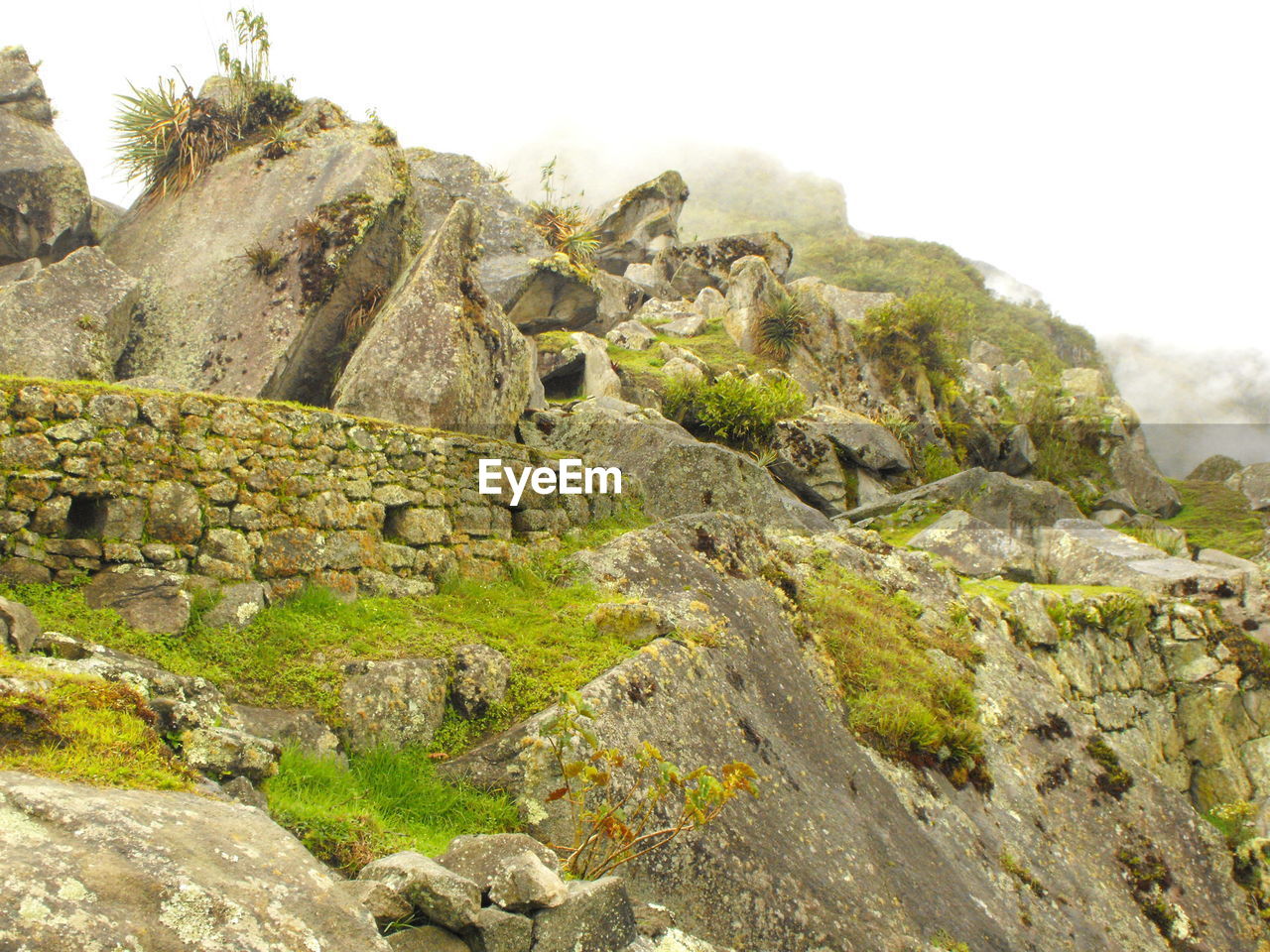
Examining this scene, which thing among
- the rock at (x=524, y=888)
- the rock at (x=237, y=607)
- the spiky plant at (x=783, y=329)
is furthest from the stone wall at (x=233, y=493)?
the spiky plant at (x=783, y=329)

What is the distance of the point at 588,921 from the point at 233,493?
14.8 ft

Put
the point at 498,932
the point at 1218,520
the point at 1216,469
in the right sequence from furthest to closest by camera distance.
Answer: the point at 1216,469 → the point at 1218,520 → the point at 498,932

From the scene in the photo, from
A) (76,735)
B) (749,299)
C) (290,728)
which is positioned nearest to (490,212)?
(749,299)

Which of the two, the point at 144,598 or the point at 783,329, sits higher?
the point at 783,329

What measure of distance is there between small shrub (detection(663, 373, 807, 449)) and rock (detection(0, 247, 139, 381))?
11.0 meters

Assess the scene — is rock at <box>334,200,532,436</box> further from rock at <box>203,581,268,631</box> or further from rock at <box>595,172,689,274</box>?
rock at <box>595,172,689,274</box>

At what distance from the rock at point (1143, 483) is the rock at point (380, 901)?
32.1m

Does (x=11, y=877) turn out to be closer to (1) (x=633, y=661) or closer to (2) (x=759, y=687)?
(1) (x=633, y=661)

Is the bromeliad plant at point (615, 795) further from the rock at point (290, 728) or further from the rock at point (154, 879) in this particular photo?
the rock at point (154, 879)

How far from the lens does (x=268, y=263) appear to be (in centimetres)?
1225

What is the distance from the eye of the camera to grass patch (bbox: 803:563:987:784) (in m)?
8.45

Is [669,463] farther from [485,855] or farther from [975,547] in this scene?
[485,855]

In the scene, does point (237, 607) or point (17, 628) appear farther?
point (237, 607)

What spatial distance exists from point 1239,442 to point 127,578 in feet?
205
